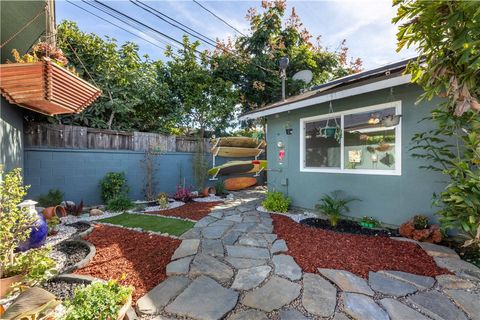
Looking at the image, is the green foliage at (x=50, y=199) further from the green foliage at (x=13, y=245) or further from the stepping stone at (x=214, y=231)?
the stepping stone at (x=214, y=231)

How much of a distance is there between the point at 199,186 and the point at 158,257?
16.4 ft

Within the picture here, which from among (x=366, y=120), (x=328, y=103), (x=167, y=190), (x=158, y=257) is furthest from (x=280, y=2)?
(x=158, y=257)

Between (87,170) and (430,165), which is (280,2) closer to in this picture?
(430,165)

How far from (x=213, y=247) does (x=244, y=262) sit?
62 cm

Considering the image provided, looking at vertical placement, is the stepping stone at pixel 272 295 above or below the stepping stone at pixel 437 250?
below

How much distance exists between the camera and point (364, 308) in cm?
210

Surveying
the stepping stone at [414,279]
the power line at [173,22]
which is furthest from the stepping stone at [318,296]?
the power line at [173,22]

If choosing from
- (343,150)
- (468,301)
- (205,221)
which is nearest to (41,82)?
(205,221)

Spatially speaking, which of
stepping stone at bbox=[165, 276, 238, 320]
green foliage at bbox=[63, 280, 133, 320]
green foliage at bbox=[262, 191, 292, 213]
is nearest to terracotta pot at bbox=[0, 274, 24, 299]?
green foliage at bbox=[63, 280, 133, 320]

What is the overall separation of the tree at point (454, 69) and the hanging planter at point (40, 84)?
4375mm

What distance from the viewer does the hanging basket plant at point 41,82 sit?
2.93 m

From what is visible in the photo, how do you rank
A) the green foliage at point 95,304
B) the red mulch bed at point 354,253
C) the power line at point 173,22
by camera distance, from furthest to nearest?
the power line at point 173,22 → the red mulch bed at point 354,253 → the green foliage at point 95,304

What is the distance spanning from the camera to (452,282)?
2.50 meters

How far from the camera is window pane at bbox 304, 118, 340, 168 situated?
509 cm
